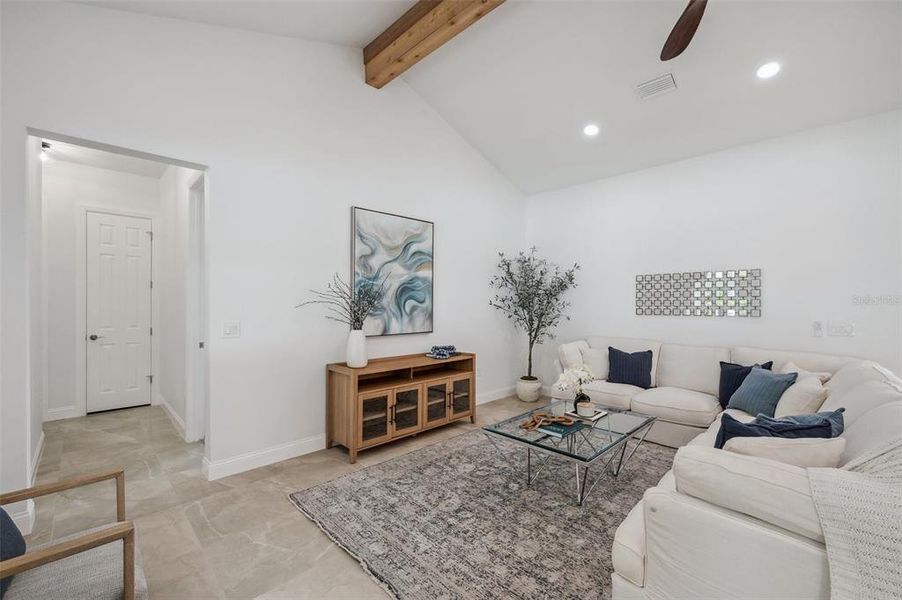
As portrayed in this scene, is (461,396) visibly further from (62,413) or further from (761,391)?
(62,413)

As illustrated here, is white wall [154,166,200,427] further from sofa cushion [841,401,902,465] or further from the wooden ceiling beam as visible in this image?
sofa cushion [841,401,902,465]

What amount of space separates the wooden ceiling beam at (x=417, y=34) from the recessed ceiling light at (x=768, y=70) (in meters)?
2.13

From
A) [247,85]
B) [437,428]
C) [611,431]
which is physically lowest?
[437,428]

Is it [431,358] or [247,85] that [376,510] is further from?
[247,85]

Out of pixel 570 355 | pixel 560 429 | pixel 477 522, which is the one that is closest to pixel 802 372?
pixel 570 355

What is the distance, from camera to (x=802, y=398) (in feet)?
8.23

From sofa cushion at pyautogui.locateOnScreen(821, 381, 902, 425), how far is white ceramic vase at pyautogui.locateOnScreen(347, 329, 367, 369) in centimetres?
310

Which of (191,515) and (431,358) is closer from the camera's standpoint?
(191,515)

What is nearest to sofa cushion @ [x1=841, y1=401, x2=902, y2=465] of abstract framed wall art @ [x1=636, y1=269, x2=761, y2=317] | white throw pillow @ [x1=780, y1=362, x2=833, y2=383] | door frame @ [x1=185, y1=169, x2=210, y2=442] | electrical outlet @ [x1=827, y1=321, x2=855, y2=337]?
white throw pillow @ [x1=780, y1=362, x2=833, y2=383]

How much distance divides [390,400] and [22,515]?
7.48ft

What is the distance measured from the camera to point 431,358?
402cm

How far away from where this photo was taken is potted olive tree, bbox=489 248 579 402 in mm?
5086

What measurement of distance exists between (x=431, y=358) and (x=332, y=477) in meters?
1.51

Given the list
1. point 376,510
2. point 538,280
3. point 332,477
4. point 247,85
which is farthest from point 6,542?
point 538,280
